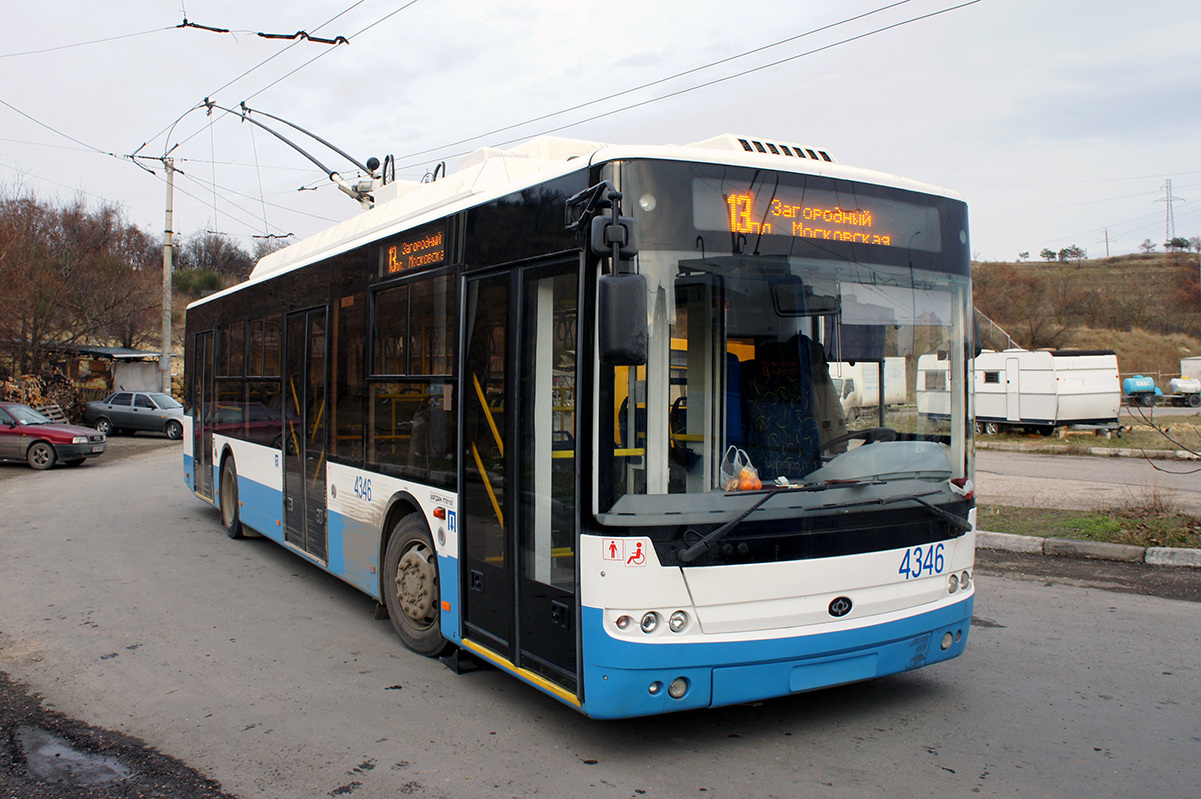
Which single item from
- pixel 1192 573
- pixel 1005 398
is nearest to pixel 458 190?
pixel 1192 573

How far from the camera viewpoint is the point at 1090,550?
9.63 metres

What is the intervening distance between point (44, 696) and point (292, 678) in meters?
1.42

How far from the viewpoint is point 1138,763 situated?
4.32 m

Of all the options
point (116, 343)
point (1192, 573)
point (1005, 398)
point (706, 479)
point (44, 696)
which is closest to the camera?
point (706, 479)

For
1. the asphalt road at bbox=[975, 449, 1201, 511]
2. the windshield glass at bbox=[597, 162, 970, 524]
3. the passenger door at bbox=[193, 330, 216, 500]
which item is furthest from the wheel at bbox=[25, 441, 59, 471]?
the windshield glass at bbox=[597, 162, 970, 524]

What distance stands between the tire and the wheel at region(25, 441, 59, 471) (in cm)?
1212

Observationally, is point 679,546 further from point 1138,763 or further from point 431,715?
point 1138,763

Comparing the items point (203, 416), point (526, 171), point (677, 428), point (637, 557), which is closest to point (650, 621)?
point (637, 557)

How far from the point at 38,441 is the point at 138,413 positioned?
10.0 metres

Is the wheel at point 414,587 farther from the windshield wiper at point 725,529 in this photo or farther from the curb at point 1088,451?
the curb at point 1088,451

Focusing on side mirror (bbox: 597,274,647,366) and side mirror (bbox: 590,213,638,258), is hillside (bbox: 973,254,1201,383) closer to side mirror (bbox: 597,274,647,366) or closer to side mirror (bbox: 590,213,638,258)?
side mirror (bbox: 590,213,638,258)

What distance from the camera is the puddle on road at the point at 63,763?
4.23 meters

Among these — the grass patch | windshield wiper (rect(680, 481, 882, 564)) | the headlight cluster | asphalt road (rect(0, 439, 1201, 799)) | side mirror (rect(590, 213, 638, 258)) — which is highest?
side mirror (rect(590, 213, 638, 258))

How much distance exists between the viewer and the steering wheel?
4.90 m
